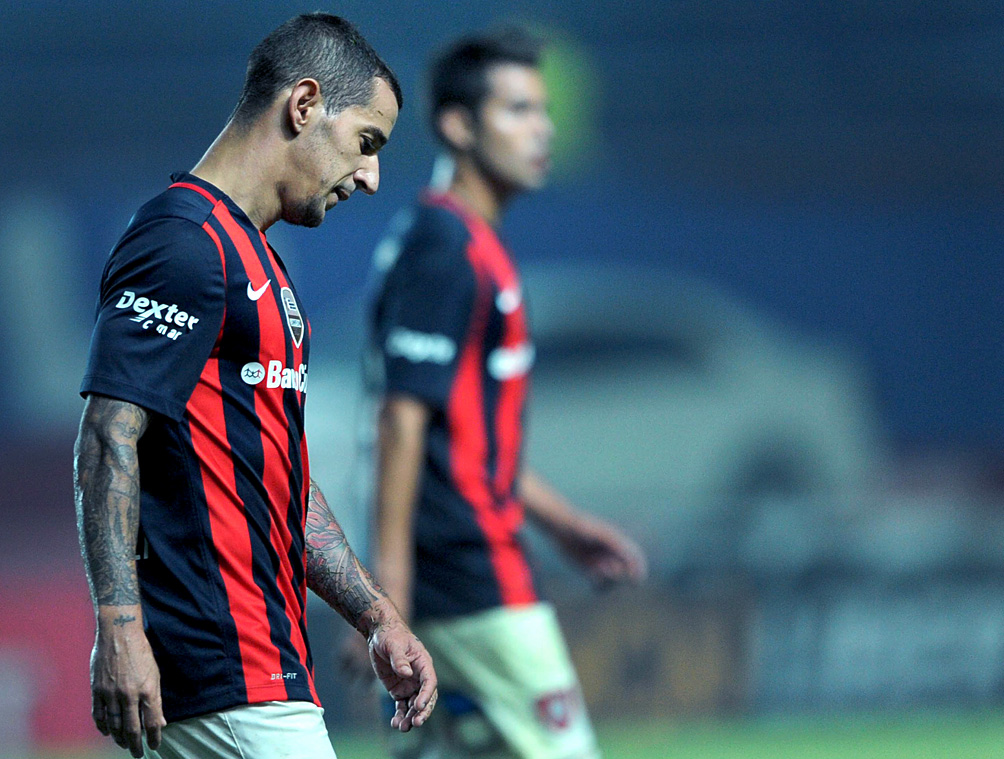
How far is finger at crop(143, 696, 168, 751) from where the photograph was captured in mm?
2141

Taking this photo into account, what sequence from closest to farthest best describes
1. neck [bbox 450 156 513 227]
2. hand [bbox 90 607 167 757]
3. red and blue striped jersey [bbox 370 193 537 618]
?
1. hand [bbox 90 607 167 757]
2. red and blue striped jersey [bbox 370 193 537 618]
3. neck [bbox 450 156 513 227]

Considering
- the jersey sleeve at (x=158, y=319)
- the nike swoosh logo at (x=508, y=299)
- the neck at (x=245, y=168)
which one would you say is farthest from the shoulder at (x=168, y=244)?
the nike swoosh logo at (x=508, y=299)

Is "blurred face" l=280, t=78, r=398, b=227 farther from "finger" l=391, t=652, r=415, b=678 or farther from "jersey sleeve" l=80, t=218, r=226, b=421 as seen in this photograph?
"finger" l=391, t=652, r=415, b=678

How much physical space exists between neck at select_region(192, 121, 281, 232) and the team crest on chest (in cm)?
14

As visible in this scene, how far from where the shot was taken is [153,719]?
215 centimetres

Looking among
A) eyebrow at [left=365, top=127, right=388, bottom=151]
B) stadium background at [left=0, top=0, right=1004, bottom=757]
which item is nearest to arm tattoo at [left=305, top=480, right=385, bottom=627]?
eyebrow at [left=365, top=127, right=388, bottom=151]

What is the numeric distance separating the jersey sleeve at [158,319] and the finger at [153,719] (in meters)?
0.45

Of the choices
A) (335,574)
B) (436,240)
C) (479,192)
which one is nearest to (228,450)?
(335,574)

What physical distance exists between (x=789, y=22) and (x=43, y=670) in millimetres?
8059

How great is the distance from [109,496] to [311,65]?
0.83 metres

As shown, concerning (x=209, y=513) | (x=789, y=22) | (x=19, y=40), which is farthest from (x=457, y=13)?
(x=209, y=513)

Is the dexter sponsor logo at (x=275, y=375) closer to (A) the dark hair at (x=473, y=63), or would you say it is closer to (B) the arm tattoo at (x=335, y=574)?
(B) the arm tattoo at (x=335, y=574)

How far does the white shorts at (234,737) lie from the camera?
2344 millimetres

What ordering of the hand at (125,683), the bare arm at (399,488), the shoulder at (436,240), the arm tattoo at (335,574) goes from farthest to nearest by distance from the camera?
1. the shoulder at (436,240)
2. the bare arm at (399,488)
3. the arm tattoo at (335,574)
4. the hand at (125,683)
